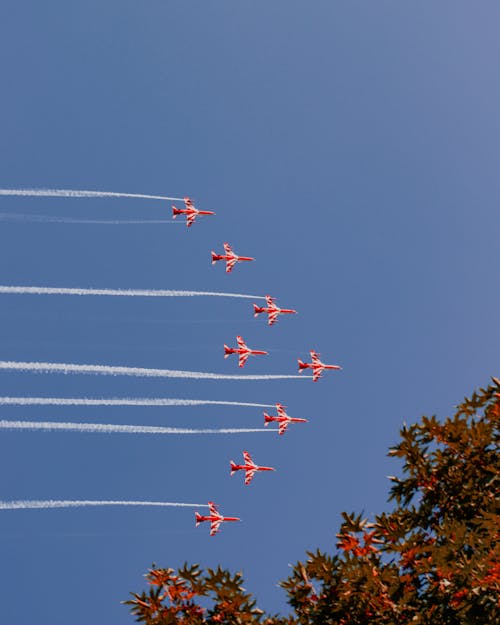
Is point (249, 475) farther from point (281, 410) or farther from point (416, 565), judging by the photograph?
point (416, 565)

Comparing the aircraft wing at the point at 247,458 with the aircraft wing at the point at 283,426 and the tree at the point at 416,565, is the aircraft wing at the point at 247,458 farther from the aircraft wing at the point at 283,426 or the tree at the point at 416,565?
the tree at the point at 416,565

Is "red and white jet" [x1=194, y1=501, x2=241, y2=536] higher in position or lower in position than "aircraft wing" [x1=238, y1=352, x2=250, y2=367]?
lower

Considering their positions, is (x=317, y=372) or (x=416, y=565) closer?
(x=416, y=565)

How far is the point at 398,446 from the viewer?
1121 inches

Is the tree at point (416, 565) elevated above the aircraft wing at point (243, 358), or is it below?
below

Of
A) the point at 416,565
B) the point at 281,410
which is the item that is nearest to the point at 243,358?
the point at 281,410

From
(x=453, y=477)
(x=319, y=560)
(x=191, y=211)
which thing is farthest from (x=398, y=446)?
(x=191, y=211)

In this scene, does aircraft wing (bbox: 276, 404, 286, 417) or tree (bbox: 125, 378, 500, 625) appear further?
aircraft wing (bbox: 276, 404, 286, 417)

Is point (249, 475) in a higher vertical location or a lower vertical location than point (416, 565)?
higher

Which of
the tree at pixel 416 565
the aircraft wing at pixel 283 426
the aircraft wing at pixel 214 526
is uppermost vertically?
the aircraft wing at pixel 283 426

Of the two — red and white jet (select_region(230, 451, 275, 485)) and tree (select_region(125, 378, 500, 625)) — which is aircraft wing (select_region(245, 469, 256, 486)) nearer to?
red and white jet (select_region(230, 451, 275, 485))

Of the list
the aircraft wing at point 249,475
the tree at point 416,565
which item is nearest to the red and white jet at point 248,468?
the aircraft wing at point 249,475

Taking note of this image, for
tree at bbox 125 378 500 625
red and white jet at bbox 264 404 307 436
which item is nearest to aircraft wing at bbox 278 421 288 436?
red and white jet at bbox 264 404 307 436

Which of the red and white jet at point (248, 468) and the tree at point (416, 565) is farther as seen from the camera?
the red and white jet at point (248, 468)
